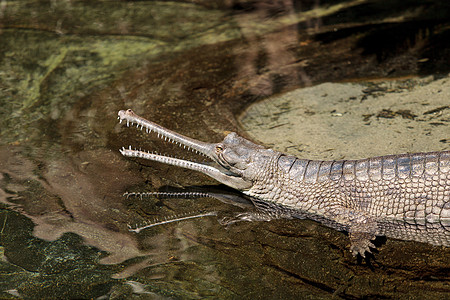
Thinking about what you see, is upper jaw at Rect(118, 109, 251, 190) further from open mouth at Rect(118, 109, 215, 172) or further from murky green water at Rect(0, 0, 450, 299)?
murky green water at Rect(0, 0, 450, 299)

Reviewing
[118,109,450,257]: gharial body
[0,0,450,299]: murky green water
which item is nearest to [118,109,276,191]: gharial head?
[118,109,450,257]: gharial body

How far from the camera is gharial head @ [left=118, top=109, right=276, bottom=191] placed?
5.13m

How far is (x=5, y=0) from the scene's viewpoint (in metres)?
11.6

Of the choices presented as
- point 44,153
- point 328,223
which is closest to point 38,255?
point 44,153

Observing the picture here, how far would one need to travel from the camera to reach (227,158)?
5121 mm

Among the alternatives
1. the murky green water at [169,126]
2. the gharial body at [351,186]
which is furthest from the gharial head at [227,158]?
the murky green water at [169,126]

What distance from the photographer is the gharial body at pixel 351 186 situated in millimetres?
4594

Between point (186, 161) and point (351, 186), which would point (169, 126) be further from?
point (351, 186)

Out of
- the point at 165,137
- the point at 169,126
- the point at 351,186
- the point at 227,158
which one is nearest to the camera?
the point at 351,186

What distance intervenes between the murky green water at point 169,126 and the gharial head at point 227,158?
0.30 meters

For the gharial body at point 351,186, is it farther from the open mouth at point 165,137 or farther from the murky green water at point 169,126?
the murky green water at point 169,126

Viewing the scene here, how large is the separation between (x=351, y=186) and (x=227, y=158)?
53.4 inches

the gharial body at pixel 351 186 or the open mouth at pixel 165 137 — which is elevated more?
the open mouth at pixel 165 137

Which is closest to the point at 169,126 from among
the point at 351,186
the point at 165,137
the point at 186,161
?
the point at 165,137
